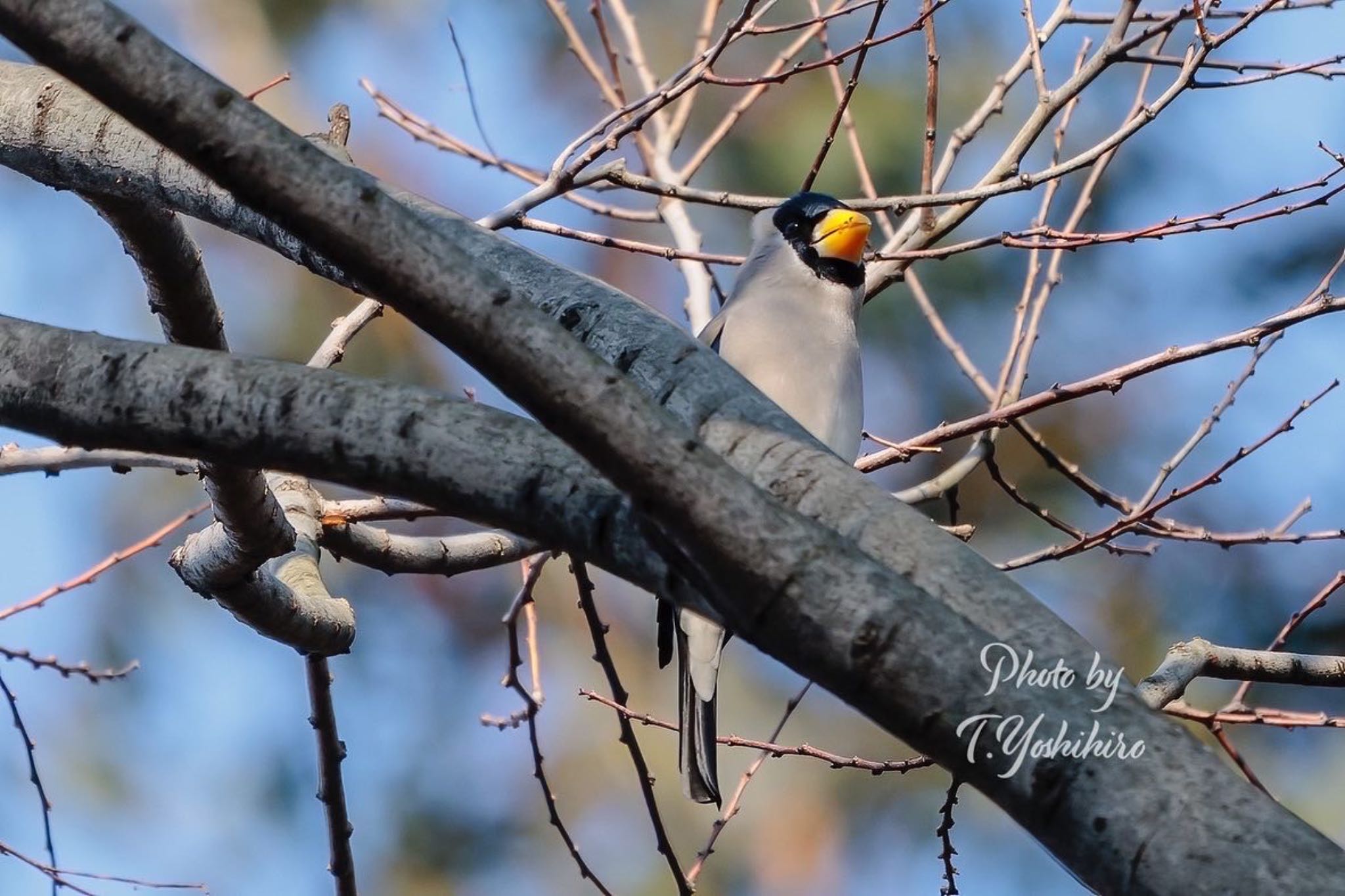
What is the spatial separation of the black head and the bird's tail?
1.31m

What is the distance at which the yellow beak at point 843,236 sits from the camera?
4.01 metres

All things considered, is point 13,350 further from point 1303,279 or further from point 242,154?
point 1303,279

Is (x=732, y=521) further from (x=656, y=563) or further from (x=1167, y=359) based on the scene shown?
(x=1167, y=359)

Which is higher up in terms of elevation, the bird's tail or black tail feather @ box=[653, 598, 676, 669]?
black tail feather @ box=[653, 598, 676, 669]

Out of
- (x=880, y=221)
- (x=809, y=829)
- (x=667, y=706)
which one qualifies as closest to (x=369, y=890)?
(x=667, y=706)

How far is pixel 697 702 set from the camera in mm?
3014

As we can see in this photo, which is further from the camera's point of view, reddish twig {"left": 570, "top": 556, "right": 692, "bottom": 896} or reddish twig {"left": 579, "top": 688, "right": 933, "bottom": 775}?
reddish twig {"left": 579, "top": 688, "right": 933, "bottom": 775}

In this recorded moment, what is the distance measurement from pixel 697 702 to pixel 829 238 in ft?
5.20

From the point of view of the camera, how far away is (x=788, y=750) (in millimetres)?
2525

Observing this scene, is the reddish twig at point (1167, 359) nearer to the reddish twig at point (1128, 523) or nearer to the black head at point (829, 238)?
the reddish twig at point (1128, 523)

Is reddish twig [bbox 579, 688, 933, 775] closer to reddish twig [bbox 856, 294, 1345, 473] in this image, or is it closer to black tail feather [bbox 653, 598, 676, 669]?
black tail feather [bbox 653, 598, 676, 669]

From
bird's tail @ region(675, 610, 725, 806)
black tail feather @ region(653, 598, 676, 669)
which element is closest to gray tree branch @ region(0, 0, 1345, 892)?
bird's tail @ region(675, 610, 725, 806)

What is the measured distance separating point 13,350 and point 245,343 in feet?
21.9

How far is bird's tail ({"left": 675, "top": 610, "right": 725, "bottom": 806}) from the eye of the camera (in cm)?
286
